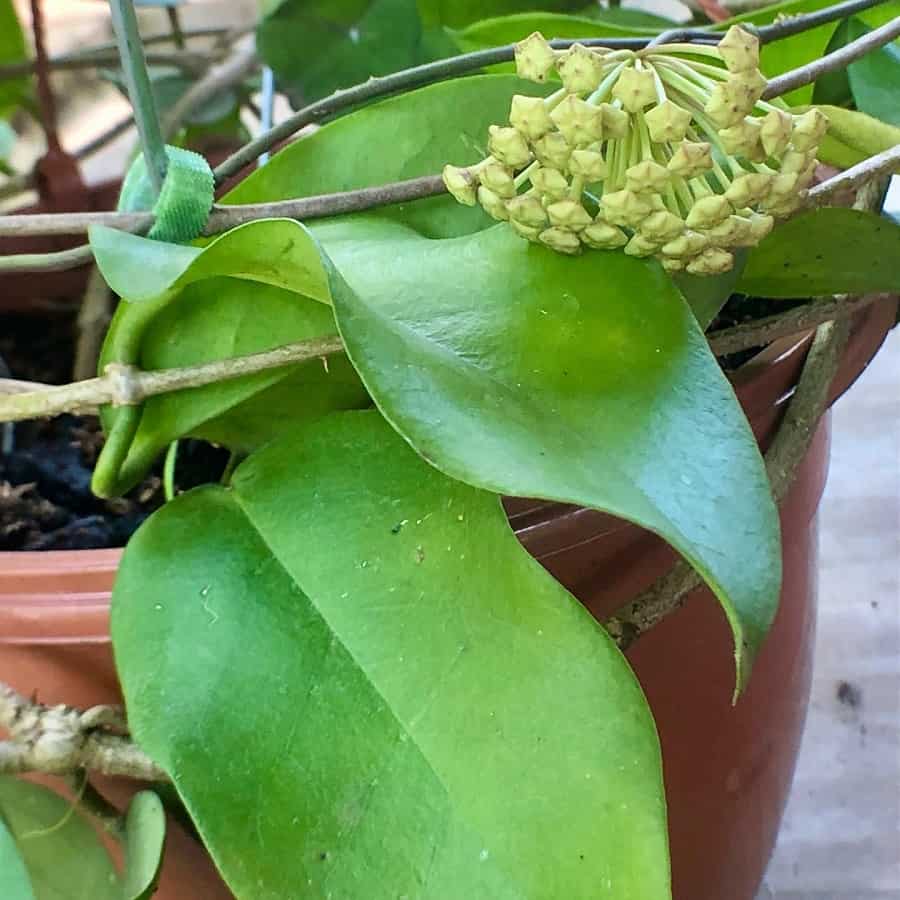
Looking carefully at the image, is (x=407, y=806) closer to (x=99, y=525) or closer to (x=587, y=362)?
(x=587, y=362)

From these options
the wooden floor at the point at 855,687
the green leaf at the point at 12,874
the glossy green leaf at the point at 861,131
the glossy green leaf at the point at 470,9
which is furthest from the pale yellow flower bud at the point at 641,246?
the wooden floor at the point at 855,687

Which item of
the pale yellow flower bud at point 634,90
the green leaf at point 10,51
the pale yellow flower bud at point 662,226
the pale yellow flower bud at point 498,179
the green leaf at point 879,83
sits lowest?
the green leaf at point 10,51

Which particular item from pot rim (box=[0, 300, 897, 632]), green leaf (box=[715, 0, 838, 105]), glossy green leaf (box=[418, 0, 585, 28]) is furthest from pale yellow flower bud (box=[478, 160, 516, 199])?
glossy green leaf (box=[418, 0, 585, 28])

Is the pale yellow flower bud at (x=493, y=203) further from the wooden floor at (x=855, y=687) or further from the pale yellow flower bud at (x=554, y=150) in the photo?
the wooden floor at (x=855, y=687)

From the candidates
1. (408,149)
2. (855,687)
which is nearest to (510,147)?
(408,149)

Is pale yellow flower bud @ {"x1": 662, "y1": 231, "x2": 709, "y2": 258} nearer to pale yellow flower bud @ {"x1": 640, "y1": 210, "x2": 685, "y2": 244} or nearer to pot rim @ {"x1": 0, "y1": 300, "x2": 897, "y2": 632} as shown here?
pale yellow flower bud @ {"x1": 640, "y1": 210, "x2": 685, "y2": 244}

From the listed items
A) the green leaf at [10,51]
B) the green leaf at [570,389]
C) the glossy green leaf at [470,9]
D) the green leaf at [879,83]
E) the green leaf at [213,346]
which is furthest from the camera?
→ the green leaf at [10,51]

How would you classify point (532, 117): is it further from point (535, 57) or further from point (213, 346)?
point (213, 346)
